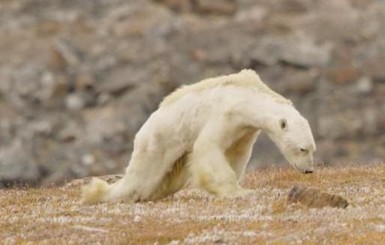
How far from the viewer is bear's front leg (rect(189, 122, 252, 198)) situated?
24.7 m

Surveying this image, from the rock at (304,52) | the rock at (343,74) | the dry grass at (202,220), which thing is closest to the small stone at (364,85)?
the rock at (343,74)

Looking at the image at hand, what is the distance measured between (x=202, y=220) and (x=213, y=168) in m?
2.97

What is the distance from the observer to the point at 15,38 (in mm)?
85188

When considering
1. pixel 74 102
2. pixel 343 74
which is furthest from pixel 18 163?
pixel 343 74

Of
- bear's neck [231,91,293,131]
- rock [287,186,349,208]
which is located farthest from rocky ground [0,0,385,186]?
rock [287,186,349,208]

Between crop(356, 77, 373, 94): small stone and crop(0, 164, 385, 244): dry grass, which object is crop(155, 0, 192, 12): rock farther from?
crop(0, 164, 385, 244): dry grass

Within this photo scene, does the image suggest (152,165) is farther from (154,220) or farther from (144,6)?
(144,6)

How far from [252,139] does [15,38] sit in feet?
200

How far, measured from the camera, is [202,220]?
21844mm

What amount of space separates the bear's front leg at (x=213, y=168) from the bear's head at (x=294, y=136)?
1.01 meters

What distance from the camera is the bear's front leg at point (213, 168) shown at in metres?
24.7

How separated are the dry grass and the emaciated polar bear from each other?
1.58ft

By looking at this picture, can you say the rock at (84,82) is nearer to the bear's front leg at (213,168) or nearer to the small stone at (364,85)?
the small stone at (364,85)

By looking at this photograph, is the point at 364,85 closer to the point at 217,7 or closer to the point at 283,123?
the point at 217,7
